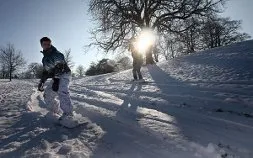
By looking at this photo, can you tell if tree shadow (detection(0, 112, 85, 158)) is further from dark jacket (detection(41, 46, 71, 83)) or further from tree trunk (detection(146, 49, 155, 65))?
tree trunk (detection(146, 49, 155, 65))

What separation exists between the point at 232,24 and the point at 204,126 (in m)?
55.4

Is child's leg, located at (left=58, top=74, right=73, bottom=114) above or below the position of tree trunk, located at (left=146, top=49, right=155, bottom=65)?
below

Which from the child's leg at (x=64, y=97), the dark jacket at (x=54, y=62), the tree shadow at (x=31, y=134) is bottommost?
the tree shadow at (x=31, y=134)

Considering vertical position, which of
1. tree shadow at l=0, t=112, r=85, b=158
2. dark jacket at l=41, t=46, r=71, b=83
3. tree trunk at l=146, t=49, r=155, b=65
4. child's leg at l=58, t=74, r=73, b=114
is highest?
tree trunk at l=146, t=49, r=155, b=65

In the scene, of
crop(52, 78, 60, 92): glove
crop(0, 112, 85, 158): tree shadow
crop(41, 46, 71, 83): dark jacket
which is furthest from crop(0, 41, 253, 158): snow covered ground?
crop(41, 46, 71, 83): dark jacket

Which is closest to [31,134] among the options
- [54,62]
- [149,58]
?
[54,62]

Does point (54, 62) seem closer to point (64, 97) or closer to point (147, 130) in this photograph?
point (64, 97)

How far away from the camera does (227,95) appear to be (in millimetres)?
7613

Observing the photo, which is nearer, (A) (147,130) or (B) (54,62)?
(A) (147,130)

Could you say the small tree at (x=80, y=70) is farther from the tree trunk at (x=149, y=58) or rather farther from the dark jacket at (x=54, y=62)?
the dark jacket at (x=54, y=62)

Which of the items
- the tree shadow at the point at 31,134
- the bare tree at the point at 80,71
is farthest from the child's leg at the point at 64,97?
the bare tree at the point at 80,71

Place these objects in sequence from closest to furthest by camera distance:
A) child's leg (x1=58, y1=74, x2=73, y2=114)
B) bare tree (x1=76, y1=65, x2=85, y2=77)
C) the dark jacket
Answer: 1. child's leg (x1=58, y1=74, x2=73, y2=114)
2. the dark jacket
3. bare tree (x1=76, y1=65, x2=85, y2=77)

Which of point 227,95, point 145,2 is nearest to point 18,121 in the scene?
point 227,95

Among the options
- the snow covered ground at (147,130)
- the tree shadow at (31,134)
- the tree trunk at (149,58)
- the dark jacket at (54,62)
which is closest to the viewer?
the snow covered ground at (147,130)
